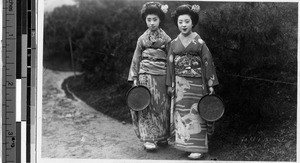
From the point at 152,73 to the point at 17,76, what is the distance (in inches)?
33.0

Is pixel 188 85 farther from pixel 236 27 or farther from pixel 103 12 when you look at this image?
pixel 103 12

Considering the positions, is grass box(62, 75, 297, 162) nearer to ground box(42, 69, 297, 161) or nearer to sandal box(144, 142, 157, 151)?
ground box(42, 69, 297, 161)

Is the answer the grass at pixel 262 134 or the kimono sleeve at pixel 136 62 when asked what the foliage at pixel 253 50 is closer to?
the grass at pixel 262 134

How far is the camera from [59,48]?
2.83 m

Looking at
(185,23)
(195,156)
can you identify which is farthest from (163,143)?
(185,23)

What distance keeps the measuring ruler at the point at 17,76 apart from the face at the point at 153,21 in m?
0.72

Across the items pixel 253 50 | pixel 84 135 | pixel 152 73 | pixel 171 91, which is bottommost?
pixel 84 135

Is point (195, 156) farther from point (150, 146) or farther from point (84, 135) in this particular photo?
point (84, 135)

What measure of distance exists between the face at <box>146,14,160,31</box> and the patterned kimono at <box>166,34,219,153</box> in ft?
0.48

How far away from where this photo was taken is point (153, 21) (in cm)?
260

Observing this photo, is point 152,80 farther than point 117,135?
No

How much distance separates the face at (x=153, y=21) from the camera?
8.53 feet

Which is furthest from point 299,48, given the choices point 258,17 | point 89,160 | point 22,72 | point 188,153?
point 22,72

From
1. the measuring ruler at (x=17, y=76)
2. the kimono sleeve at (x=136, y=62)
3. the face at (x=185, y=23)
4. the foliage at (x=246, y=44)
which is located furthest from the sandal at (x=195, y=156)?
the measuring ruler at (x=17, y=76)
